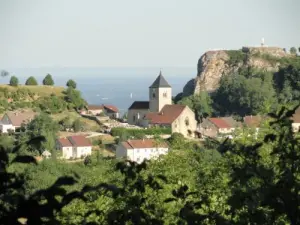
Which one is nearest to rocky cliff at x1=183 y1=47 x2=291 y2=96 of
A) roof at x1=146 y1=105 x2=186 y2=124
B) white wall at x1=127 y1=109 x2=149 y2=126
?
white wall at x1=127 y1=109 x2=149 y2=126

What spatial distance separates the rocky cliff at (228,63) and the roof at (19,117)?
66.3 ft

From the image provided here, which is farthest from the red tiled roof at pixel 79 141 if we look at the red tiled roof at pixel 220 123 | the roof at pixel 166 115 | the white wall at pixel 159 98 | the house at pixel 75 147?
the red tiled roof at pixel 220 123

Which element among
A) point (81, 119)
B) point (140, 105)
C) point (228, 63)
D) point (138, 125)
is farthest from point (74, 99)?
point (228, 63)

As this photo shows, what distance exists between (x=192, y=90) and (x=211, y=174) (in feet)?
189

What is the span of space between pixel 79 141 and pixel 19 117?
321 inches

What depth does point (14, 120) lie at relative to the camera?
51.2 m

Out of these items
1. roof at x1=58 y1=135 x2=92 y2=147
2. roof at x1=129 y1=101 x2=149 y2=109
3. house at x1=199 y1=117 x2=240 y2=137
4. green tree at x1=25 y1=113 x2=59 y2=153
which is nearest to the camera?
roof at x1=58 y1=135 x2=92 y2=147

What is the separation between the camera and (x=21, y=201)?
12.5 ft

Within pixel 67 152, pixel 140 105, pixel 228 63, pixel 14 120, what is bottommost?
pixel 67 152

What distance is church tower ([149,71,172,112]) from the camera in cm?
5388

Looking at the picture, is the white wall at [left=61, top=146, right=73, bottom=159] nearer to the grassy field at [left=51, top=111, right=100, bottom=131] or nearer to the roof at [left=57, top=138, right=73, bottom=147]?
the roof at [left=57, top=138, right=73, bottom=147]

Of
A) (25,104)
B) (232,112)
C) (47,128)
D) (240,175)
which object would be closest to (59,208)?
(240,175)

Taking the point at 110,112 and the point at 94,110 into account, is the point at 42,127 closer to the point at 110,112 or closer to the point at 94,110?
the point at 94,110

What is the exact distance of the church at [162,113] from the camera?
51.4 metres
